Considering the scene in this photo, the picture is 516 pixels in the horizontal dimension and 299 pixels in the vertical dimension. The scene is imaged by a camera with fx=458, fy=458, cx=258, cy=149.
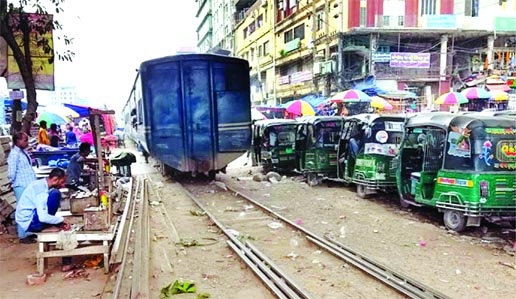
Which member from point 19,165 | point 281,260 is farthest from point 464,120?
point 19,165

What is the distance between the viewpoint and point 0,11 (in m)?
7.48

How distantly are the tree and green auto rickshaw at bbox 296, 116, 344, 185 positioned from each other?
287 inches

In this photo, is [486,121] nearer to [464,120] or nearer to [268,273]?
[464,120]

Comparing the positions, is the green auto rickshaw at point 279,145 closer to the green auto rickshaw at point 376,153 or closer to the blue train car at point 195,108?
the blue train car at point 195,108

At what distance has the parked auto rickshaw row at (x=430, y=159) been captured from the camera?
7.20 m

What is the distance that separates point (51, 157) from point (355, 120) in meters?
7.88

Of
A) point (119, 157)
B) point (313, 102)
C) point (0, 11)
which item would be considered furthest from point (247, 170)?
point (313, 102)

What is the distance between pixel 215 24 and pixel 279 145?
2417 inches

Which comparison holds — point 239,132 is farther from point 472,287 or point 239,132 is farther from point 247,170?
point 472,287

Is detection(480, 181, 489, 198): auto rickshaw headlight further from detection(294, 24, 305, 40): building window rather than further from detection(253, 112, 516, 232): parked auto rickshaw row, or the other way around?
detection(294, 24, 305, 40): building window

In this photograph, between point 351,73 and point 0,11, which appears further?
point 351,73

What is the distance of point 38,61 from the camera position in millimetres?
9109

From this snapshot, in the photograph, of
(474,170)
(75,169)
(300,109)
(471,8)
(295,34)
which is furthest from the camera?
(295,34)

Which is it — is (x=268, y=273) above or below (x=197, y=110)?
below
